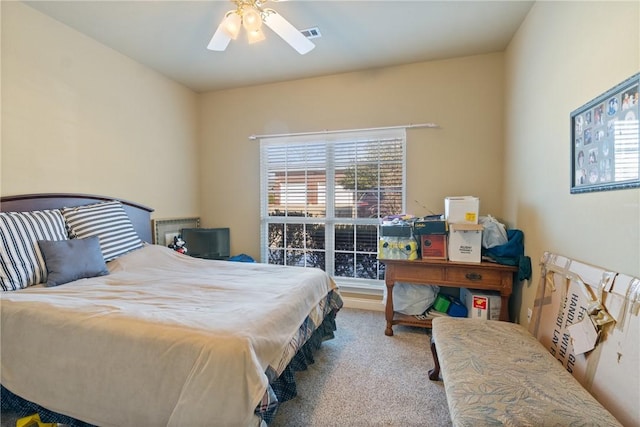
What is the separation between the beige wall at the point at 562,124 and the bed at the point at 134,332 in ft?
5.12

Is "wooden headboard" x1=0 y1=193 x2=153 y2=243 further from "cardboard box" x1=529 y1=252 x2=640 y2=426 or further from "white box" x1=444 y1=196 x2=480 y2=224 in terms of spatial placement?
"cardboard box" x1=529 y1=252 x2=640 y2=426

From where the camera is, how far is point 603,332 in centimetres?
125

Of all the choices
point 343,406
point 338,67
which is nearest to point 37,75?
point 338,67

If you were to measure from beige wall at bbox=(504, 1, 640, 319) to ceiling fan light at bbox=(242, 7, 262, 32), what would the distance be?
5.94 feet

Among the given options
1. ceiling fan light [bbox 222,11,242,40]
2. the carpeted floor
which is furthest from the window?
ceiling fan light [bbox 222,11,242,40]

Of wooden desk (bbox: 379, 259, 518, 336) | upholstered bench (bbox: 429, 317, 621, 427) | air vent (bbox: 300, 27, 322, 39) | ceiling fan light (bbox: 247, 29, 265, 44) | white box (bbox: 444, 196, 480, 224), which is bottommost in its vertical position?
upholstered bench (bbox: 429, 317, 621, 427)

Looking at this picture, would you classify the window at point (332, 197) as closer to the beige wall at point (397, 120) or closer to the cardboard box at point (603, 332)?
the beige wall at point (397, 120)

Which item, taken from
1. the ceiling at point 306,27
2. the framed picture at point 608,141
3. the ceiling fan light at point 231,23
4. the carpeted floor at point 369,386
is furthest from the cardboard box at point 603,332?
the ceiling fan light at point 231,23

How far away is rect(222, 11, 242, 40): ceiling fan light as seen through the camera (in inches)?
73.5

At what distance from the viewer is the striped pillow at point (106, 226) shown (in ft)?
7.29

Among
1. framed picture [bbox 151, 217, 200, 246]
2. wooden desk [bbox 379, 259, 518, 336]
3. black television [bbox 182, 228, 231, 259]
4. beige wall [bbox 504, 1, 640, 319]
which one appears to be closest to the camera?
beige wall [bbox 504, 1, 640, 319]

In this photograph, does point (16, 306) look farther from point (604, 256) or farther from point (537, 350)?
point (604, 256)

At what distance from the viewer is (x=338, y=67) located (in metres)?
3.12

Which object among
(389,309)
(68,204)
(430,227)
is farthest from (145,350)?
(430,227)
